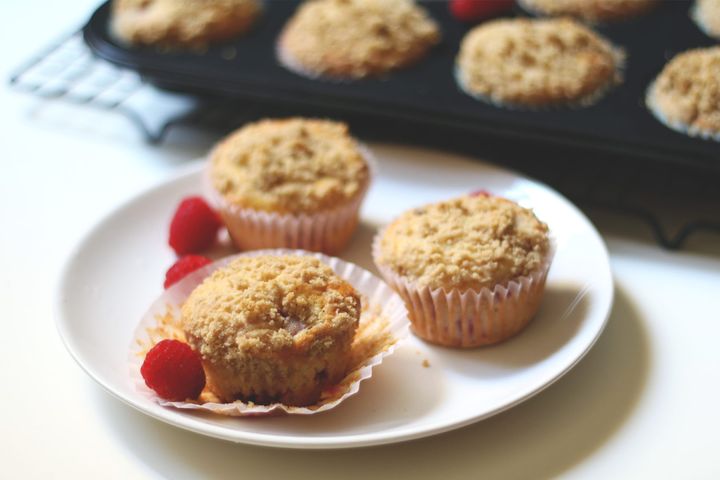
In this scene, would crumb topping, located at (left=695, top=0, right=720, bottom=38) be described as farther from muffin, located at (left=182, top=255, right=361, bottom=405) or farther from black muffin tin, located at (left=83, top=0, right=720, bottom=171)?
muffin, located at (left=182, top=255, right=361, bottom=405)

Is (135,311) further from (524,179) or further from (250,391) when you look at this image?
(524,179)

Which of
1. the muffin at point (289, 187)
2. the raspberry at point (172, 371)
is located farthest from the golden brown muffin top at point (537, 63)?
the raspberry at point (172, 371)

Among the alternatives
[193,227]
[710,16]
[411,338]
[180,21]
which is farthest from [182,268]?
[710,16]

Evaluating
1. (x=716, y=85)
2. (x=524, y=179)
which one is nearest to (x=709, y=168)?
(x=716, y=85)

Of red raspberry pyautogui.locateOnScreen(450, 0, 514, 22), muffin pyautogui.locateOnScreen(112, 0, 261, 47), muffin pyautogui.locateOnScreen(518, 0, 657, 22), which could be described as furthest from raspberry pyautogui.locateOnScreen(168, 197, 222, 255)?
muffin pyautogui.locateOnScreen(518, 0, 657, 22)

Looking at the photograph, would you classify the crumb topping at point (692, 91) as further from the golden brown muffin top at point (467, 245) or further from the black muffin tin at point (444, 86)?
the golden brown muffin top at point (467, 245)

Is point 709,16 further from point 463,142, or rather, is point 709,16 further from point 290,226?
point 290,226
